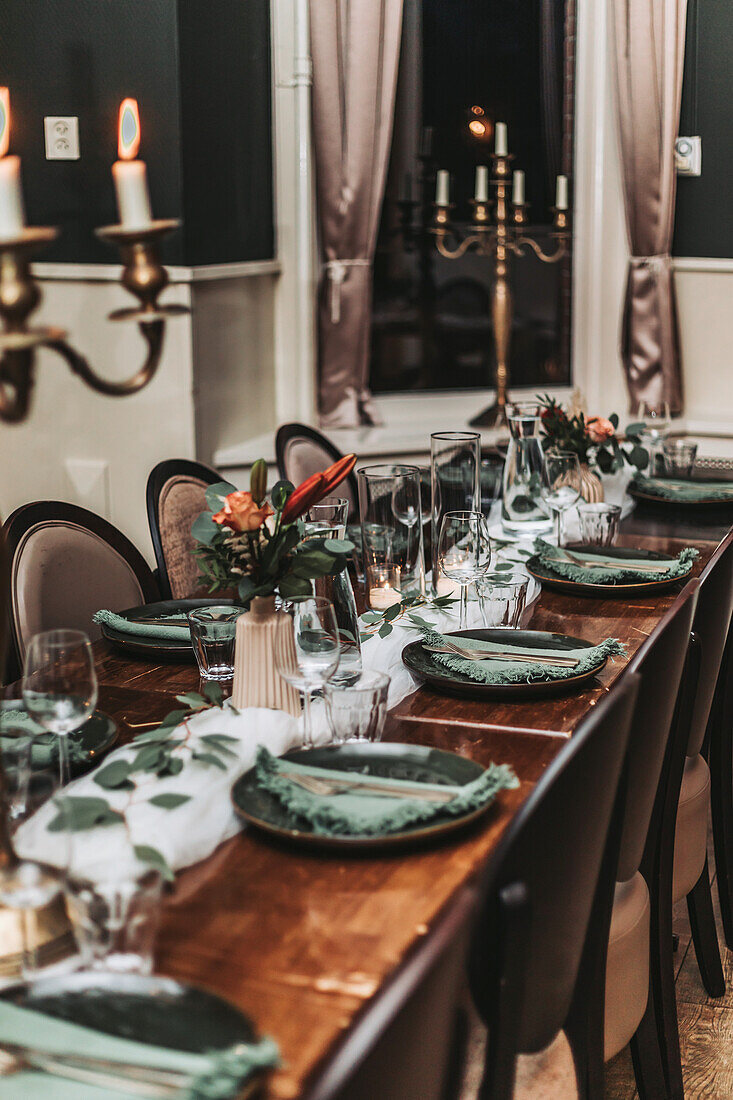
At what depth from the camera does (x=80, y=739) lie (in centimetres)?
136

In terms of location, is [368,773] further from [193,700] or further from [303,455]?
[303,455]

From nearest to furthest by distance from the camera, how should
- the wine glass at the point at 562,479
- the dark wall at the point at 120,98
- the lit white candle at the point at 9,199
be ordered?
the lit white candle at the point at 9,199 < the wine glass at the point at 562,479 < the dark wall at the point at 120,98

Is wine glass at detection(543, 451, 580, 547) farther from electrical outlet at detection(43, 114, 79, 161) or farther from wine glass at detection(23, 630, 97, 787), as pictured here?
electrical outlet at detection(43, 114, 79, 161)

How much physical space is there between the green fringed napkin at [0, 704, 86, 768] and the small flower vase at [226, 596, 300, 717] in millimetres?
210

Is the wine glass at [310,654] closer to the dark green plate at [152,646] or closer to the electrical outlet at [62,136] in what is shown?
the dark green plate at [152,646]

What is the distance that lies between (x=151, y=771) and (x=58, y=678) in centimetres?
14

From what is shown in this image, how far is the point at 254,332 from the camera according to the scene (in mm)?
3660

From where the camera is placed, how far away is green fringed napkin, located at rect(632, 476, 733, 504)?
2.78 meters

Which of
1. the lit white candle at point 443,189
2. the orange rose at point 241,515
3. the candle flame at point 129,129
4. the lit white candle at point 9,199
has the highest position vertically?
the lit white candle at point 443,189

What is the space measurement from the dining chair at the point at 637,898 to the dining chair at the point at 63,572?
1.02 m

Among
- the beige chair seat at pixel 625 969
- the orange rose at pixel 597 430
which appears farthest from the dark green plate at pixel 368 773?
the orange rose at pixel 597 430

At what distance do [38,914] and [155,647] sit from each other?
857mm

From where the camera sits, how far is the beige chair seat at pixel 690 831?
1.90 m

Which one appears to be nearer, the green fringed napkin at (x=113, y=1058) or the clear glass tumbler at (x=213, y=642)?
the green fringed napkin at (x=113, y=1058)
